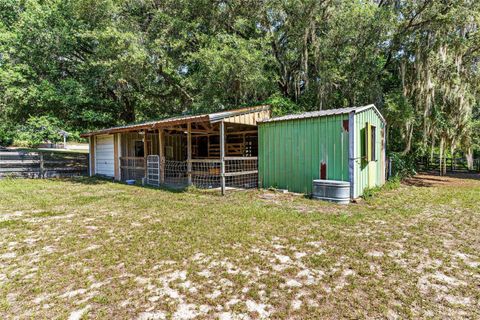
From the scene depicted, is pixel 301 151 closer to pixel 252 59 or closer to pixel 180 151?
pixel 252 59

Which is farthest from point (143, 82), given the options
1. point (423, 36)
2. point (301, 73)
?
point (423, 36)

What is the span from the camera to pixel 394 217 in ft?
17.9

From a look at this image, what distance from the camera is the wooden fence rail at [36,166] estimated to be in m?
12.2

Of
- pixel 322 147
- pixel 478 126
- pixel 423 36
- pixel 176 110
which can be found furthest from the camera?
pixel 176 110

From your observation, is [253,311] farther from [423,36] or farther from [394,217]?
[423,36]

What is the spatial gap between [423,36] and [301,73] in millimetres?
4859

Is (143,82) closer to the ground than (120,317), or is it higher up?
higher up

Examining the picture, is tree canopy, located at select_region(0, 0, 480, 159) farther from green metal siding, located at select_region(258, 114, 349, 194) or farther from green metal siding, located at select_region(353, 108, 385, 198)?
green metal siding, located at select_region(258, 114, 349, 194)

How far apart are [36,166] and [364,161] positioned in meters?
14.5

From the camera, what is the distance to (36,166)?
13094 millimetres

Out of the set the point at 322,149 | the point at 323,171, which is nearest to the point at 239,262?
the point at 323,171

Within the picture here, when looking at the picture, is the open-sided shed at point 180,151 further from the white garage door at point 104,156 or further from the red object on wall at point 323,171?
the red object on wall at point 323,171

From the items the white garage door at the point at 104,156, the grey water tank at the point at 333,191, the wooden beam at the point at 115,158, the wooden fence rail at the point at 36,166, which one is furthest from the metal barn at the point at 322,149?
the wooden fence rail at the point at 36,166

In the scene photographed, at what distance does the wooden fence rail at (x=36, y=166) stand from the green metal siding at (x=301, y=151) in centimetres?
1093
